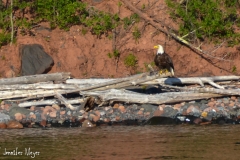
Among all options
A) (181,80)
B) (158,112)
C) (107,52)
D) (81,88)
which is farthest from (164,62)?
(107,52)

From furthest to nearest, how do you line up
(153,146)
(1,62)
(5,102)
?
(1,62), (5,102), (153,146)

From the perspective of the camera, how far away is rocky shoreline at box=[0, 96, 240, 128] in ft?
40.2

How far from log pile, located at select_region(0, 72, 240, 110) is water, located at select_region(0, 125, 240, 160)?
76 cm

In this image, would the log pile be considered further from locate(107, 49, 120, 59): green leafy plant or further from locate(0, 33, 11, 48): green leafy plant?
locate(0, 33, 11, 48): green leafy plant

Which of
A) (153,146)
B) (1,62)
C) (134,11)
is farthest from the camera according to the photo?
(134,11)

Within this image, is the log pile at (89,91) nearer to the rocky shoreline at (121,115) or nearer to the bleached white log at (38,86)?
the bleached white log at (38,86)

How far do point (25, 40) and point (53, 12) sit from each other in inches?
40.2

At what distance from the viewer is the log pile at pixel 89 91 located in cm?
1213

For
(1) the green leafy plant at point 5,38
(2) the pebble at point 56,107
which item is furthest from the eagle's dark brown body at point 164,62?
(1) the green leafy plant at point 5,38

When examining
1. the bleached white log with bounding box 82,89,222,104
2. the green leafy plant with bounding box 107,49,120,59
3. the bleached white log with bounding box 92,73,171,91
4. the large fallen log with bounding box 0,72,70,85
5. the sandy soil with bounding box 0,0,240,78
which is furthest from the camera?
the green leafy plant with bounding box 107,49,120,59

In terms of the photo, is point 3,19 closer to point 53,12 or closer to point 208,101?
point 53,12

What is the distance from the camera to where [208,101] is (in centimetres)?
1295

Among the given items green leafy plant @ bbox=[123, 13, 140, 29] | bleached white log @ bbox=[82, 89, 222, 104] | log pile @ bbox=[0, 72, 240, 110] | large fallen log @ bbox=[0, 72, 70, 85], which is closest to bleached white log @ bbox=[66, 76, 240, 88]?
log pile @ bbox=[0, 72, 240, 110]

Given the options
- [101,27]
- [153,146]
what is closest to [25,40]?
[101,27]
